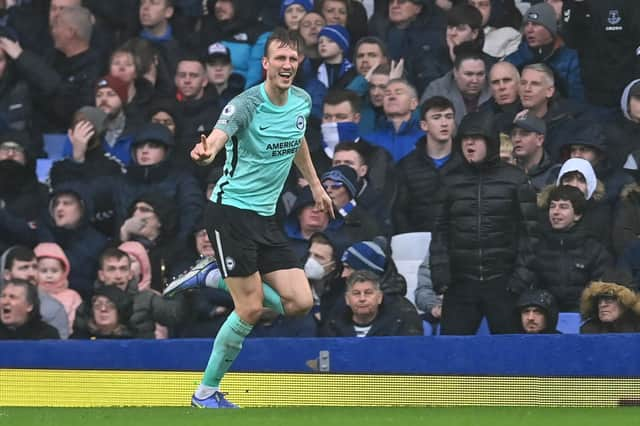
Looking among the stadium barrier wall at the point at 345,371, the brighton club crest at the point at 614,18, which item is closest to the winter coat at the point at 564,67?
the brighton club crest at the point at 614,18

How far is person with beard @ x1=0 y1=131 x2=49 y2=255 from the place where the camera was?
14383mm

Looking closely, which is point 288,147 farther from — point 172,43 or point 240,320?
point 172,43

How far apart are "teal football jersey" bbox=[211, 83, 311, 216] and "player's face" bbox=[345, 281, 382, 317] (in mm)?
2087

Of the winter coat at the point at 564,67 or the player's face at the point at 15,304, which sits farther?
the winter coat at the point at 564,67

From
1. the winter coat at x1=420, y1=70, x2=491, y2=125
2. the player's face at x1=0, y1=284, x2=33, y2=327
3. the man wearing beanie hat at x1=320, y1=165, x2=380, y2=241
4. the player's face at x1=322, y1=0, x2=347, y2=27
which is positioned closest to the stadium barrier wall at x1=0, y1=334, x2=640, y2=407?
the player's face at x1=0, y1=284, x2=33, y2=327

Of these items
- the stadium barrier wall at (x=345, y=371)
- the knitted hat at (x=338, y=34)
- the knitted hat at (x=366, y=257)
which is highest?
the knitted hat at (x=338, y=34)

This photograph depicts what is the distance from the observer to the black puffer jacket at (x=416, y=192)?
1271 cm

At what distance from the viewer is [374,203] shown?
12.8 meters

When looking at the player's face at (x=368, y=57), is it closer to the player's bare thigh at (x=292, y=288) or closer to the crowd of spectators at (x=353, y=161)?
the crowd of spectators at (x=353, y=161)

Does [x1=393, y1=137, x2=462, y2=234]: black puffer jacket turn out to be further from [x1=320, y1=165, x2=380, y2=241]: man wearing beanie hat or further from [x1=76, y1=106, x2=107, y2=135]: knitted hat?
[x1=76, y1=106, x2=107, y2=135]: knitted hat

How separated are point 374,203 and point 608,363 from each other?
2910 millimetres

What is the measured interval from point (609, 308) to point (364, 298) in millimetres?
1880

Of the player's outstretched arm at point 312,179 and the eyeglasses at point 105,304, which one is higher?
the player's outstretched arm at point 312,179

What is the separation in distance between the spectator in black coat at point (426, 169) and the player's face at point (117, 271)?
89.4 inches
